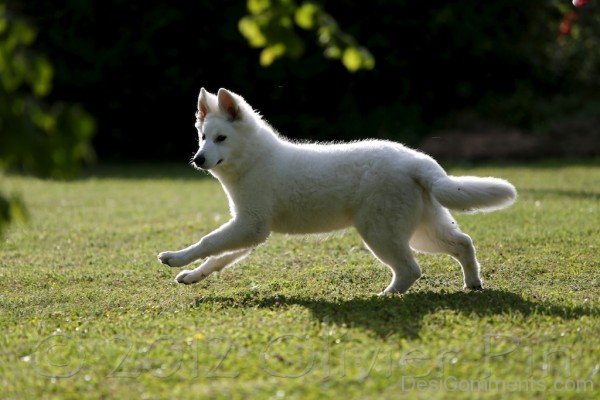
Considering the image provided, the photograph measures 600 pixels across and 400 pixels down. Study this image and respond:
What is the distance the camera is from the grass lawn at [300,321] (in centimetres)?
469

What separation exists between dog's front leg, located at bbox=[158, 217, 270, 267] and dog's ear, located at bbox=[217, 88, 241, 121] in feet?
2.82

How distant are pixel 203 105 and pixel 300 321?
227cm

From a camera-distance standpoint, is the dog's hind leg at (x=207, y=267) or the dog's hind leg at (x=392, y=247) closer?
the dog's hind leg at (x=392, y=247)

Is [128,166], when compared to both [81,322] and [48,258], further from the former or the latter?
[81,322]

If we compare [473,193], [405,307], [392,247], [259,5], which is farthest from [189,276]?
[259,5]

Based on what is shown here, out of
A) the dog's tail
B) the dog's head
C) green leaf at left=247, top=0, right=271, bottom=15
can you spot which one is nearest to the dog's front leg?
the dog's head

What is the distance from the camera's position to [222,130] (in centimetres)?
712

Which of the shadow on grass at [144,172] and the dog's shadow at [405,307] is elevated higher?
the dog's shadow at [405,307]

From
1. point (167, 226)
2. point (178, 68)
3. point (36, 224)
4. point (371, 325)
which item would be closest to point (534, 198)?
point (167, 226)

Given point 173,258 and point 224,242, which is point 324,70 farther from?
point 173,258

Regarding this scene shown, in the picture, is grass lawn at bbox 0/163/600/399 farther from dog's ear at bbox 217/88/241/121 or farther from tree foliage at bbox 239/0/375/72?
tree foliage at bbox 239/0/375/72

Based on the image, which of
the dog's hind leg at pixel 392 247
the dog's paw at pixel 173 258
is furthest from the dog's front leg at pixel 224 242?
the dog's hind leg at pixel 392 247

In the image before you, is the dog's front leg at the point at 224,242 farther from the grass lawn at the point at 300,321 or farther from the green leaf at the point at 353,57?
the green leaf at the point at 353,57

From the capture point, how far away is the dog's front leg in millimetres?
6660
